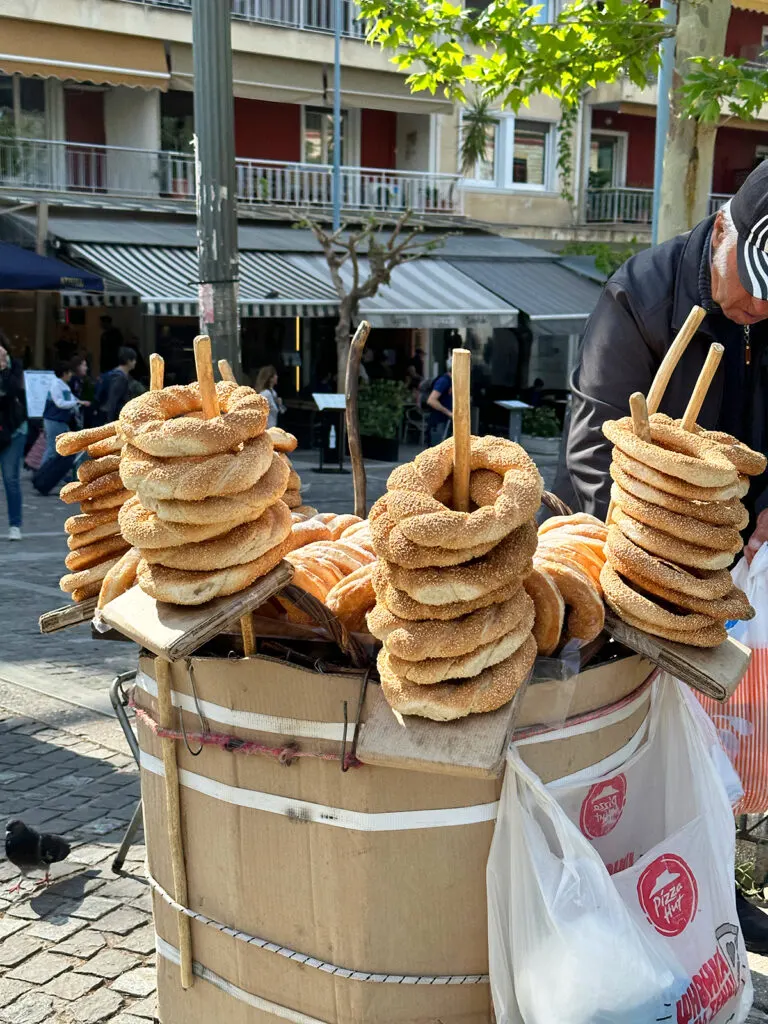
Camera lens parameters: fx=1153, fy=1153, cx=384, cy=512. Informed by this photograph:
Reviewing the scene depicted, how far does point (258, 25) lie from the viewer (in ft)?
71.0

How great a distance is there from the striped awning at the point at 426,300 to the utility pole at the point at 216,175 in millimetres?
11796

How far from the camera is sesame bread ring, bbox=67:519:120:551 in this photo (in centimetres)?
255

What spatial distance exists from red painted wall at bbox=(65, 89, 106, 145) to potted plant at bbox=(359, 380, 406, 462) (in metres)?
7.47

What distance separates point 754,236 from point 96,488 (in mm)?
1818

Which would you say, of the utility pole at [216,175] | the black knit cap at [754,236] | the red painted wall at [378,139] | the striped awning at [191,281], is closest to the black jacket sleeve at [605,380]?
the black knit cap at [754,236]

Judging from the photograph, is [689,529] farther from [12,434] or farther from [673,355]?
[12,434]

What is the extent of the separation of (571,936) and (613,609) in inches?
23.8

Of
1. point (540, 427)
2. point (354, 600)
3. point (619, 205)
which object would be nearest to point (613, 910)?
point (354, 600)

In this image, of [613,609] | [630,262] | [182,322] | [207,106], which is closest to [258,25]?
[182,322]

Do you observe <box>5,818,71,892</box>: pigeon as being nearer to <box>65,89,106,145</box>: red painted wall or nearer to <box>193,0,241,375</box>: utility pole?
<box>193,0,241,375</box>: utility pole

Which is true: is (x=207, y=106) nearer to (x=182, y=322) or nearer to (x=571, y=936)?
(x=571, y=936)

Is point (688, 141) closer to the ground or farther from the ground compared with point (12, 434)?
farther from the ground

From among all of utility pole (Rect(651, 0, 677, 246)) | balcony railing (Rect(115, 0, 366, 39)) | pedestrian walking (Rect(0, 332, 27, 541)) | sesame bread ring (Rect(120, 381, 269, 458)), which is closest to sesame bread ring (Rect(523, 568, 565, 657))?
sesame bread ring (Rect(120, 381, 269, 458))

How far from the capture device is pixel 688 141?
7.63 metres
